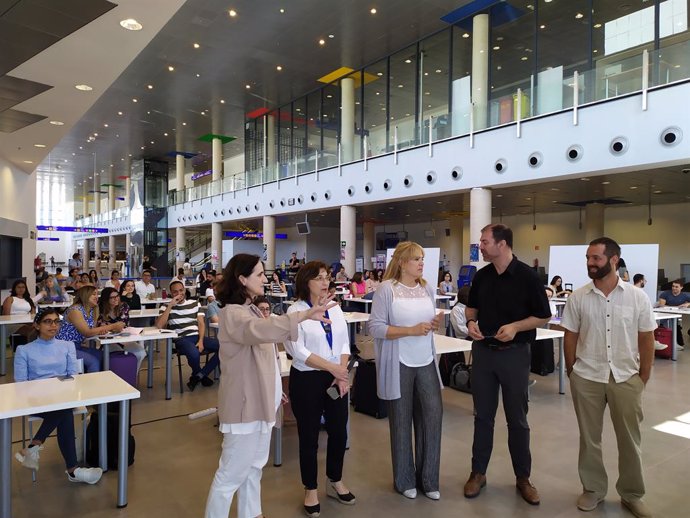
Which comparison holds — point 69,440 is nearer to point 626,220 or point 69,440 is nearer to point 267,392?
point 267,392

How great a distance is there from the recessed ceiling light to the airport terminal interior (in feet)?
0.09

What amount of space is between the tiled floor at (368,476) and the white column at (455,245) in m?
19.7

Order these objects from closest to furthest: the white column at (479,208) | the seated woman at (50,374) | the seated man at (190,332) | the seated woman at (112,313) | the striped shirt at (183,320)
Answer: the seated woman at (50,374) → the seated woman at (112,313) → the seated man at (190,332) → the striped shirt at (183,320) → the white column at (479,208)

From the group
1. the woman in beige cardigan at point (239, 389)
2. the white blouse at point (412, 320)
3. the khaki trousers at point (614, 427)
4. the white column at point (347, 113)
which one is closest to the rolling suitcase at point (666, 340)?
the khaki trousers at point (614, 427)

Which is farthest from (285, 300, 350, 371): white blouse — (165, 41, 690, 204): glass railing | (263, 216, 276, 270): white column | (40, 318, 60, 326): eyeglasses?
(263, 216, 276, 270): white column

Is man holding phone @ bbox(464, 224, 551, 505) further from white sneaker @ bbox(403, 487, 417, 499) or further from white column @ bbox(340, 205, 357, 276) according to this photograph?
white column @ bbox(340, 205, 357, 276)

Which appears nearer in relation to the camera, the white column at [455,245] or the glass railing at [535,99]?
the glass railing at [535,99]

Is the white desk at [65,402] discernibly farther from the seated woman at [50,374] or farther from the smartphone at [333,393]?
the smartphone at [333,393]

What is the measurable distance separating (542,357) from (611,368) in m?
4.12

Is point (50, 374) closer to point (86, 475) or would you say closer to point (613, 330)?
point (86, 475)

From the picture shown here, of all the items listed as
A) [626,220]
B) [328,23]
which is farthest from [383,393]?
[626,220]

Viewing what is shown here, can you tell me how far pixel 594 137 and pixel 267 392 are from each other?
10.8 metres

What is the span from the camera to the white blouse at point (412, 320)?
3.12 meters

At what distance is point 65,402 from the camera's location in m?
2.87
